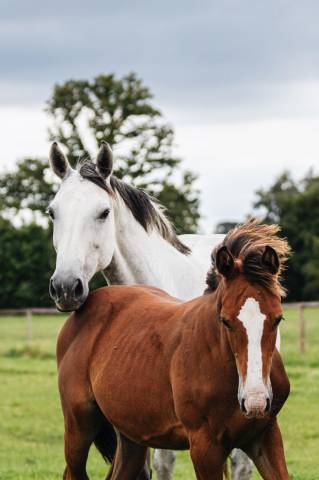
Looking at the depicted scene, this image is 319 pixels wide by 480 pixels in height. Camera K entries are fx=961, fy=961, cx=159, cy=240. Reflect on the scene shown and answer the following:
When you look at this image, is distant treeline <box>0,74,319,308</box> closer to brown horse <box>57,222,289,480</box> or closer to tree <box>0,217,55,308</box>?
tree <box>0,217,55,308</box>

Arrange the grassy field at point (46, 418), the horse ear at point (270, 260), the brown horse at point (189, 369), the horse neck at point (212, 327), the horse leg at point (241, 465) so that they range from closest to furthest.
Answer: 1. the brown horse at point (189, 369)
2. the horse ear at point (270, 260)
3. the horse neck at point (212, 327)
4. the horse leg at point (241, 465)
5. the grassy field at point (46, 418)

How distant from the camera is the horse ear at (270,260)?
4496 mm

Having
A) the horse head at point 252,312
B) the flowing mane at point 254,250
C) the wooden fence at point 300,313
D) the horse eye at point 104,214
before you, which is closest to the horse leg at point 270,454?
the horse head at point 252,312

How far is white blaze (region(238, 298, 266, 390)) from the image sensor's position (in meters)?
4.21

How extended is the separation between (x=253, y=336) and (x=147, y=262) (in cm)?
250

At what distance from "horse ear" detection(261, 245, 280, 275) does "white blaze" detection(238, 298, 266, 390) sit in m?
0.23

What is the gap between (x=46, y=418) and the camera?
14094mm

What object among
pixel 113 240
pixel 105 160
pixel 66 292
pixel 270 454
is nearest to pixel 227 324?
pixel 270 454

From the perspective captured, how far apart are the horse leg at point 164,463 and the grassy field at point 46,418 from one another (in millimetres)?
1566

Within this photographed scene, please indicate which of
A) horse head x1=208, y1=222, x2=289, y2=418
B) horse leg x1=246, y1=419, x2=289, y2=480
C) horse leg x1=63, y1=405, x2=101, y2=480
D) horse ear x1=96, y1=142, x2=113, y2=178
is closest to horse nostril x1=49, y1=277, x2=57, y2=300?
horse leg x1=63, y1=405, x2=101, y2=480

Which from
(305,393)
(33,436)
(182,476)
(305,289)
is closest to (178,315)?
(182,476)

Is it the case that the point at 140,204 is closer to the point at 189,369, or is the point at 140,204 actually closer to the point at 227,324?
the point at 189,369

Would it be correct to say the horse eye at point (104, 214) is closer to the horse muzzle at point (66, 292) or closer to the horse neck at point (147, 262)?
the horse neck at point (147, 262)

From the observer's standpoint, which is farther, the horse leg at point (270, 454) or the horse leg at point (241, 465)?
the horse leg at point (241, 465)
